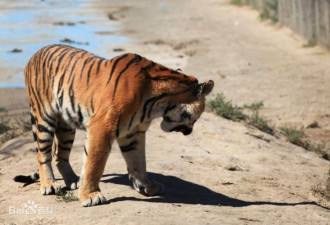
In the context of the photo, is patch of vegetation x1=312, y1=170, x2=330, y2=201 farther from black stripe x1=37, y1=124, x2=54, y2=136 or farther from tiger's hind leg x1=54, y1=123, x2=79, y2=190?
black stripe x1=37, y1=124, x2=54, y2=136

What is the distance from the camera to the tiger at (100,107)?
20.6 feet

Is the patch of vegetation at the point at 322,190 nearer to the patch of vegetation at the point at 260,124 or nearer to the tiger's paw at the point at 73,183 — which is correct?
the patch of vegetation at the point at 260,124

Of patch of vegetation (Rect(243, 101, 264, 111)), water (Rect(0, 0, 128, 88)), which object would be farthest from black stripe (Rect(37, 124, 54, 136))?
water (Rect(0, 0, 128, 88))

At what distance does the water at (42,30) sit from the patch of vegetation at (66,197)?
7550mm

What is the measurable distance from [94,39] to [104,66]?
501 inches

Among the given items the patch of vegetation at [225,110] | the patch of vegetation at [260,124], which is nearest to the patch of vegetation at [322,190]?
the patch of vegetation at [260,124]

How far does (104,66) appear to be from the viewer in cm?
662

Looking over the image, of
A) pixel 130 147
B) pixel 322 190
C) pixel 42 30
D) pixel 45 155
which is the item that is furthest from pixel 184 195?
pixel 42 30

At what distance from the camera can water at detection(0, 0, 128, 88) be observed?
54.3 feet

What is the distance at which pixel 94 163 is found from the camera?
6266 millimetres

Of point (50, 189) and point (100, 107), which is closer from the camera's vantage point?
point (100, 107)

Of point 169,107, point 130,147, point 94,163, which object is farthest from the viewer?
point 130,147

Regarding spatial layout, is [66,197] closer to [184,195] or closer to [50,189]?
[50,189]

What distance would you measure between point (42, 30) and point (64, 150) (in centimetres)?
1404
